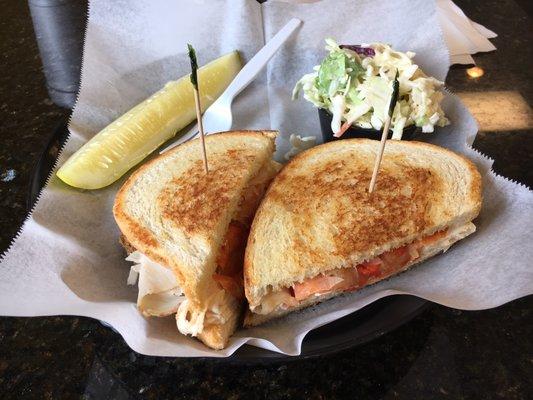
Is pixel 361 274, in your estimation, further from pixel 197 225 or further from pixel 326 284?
pixel 197 225

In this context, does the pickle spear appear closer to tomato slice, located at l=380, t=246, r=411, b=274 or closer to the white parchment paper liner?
the white parchment paper liner

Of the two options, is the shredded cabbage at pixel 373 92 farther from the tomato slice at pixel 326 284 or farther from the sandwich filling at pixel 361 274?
the tomato slice at pixel 326 284

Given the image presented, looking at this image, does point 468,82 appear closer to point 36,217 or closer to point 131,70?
point 131,70

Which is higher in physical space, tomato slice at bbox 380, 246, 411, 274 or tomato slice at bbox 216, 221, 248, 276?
tomato slice at bbox 380, 246, 411, 274

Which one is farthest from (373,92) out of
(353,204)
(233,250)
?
(233,250)

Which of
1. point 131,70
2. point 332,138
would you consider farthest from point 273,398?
point 131,70

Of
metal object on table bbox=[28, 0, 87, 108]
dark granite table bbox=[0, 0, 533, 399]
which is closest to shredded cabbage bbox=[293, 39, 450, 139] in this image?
dark granite table bbox=[0, 0, 533, 399]

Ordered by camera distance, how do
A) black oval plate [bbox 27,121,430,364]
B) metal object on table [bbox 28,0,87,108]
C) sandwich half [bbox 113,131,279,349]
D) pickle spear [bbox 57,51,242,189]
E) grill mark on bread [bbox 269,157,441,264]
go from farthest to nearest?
metal object on table [bbox 28,0,87,108], pickle spear [bbox 57,51,242,189], grill mark on bread [bbox 269,157,441,264], sandwich half [bbox 113,131,279,349], black oval plate [bbox 27,121,430,364]
